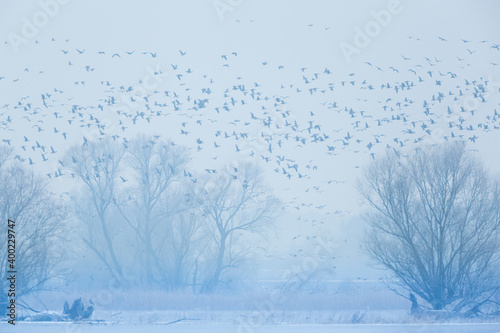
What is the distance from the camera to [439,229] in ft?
109

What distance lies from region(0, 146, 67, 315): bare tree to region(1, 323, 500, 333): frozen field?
214 inches

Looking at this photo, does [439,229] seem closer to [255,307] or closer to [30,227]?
[255,307]

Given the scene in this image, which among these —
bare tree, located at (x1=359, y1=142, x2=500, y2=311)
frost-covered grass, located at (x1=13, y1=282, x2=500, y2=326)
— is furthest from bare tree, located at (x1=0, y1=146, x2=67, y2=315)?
bare tree, located at (x1=359, y1=142, x2=500, y2=311)

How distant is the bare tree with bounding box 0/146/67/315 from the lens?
105ft

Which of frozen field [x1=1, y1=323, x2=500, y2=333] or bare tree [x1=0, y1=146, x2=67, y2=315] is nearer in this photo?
frozen field [x1=1, y1=323, x2=500, y2=333]

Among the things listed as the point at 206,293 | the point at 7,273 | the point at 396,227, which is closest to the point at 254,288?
the point at 206,293

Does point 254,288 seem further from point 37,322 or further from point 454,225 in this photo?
point 37,322

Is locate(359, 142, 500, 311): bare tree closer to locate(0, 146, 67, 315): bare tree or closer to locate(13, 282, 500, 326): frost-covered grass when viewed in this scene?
locate(13, 282, 500, 326): frost-covered grass

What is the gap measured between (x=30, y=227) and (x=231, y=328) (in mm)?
11673

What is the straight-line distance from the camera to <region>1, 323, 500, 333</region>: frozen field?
80.0 ft

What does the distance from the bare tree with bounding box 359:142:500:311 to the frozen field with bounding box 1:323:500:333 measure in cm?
572

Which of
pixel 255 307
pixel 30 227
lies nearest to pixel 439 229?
pixel 255 307

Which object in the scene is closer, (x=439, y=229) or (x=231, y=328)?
(x=231, y=328)

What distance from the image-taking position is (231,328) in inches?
980
